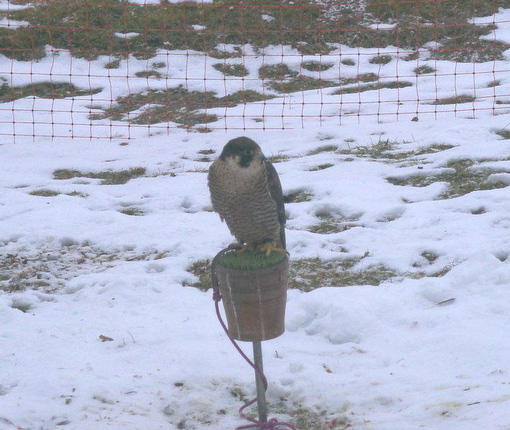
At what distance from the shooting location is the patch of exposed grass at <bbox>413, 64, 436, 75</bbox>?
A: 31.7ft

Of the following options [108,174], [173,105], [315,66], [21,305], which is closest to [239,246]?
[21,305]

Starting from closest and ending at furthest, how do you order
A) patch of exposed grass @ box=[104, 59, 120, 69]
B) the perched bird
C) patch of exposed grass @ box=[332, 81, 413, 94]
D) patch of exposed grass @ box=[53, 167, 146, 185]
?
the perched bird → patch of exposed grass @ box=[53, 167, 146, 185] → patch of exposed grass @ box=[332, 81, 413, 94] → patch of exposed grass @ box=[104, 59, 120, 69]

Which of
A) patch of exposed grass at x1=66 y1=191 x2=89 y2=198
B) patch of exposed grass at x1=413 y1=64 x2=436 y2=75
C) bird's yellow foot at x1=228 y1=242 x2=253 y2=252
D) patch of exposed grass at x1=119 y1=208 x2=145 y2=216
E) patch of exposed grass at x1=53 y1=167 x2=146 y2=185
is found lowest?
patch of exposed grass at x1=119 y1=208 x2=145 y2=216

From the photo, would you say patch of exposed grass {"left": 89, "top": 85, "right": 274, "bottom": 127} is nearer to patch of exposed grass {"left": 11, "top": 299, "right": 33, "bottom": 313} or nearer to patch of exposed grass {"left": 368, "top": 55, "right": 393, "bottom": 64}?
patch of exposed grass {"left": 368, "top": 55, "right": 393, "bottom": 64}

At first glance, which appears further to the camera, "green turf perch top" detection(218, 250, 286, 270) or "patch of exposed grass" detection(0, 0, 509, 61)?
"patch of exposed grass" detection(0, 0, 509, 61)

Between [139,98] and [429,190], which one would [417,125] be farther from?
[139,98]

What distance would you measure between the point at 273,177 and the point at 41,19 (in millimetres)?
9102

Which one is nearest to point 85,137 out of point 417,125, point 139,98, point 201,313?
point 139,98

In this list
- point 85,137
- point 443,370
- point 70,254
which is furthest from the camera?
point 85,137

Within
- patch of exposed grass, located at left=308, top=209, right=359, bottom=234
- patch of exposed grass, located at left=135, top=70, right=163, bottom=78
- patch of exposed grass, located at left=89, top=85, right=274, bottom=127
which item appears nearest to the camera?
patch of exposed grass, located at left=308, top=209, right=359, bottom=234

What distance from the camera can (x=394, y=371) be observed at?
3582 mm

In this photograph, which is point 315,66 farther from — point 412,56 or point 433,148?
point 433,148

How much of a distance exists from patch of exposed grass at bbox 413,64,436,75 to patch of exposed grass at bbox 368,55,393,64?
1.98 feet

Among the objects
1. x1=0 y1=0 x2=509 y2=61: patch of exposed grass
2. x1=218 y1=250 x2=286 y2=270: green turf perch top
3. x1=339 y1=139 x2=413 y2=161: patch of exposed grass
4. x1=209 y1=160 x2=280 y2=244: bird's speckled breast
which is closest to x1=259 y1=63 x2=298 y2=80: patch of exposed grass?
x1=0 y1=0 x2=509 y2=61: patch of exposed grass
